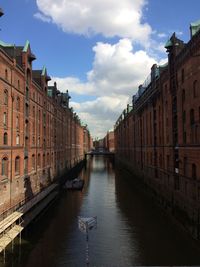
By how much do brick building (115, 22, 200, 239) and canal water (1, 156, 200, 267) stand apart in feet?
8.22

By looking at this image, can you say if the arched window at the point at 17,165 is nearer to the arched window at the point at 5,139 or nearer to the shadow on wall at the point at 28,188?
the shadow on wall at the point at 28,188

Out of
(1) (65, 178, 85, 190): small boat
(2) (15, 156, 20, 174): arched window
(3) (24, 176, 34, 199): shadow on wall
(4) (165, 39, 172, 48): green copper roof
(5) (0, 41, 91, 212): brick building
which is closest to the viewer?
(5) (0, 41, 91, 212): brick building

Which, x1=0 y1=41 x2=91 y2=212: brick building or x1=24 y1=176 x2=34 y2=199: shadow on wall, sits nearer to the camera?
x1=0 y1=41 x2=91 y2=212: brick building

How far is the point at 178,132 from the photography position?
3497 cm

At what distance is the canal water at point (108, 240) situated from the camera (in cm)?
2245

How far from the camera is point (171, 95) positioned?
124 ft

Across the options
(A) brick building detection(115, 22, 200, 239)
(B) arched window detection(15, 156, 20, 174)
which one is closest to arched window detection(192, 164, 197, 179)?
(A) brick building detection(115, 22, 200, 239)

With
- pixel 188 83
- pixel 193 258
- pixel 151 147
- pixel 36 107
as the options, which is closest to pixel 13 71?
pixel 36 107

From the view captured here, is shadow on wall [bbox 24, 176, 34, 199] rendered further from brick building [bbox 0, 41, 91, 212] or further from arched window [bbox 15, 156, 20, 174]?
arched window [bbox 15, 156, 20, 174]

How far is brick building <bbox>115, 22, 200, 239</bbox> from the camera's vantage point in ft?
93.8

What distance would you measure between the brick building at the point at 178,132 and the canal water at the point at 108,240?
2.50 m

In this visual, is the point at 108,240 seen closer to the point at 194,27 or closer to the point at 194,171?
the point at 194,171

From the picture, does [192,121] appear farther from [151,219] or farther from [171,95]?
[151,219]

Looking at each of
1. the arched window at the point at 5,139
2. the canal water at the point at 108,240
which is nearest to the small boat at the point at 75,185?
the canal water at the point at 108,240
